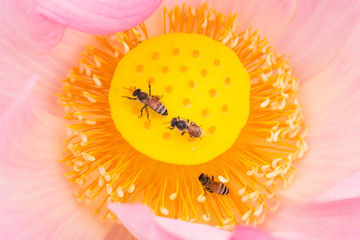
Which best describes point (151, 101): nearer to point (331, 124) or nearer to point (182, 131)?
point (182, 131)

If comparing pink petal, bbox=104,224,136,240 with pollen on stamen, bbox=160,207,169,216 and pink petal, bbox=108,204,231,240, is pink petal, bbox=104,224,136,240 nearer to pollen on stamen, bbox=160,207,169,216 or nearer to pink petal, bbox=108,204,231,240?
pollen on stamen, bbox=160,207,169,216

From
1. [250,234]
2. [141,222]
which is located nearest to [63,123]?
[141,222]

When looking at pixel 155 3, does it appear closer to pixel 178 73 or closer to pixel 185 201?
pixel 178 73

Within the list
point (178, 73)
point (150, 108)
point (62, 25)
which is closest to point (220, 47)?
point (178, 73)

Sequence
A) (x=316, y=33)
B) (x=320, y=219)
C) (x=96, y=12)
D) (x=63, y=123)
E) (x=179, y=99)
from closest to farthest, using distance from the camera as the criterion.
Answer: (x=96, y=12) → (x=320, y=219) → (x=179, y=99) → (x=63, y=123) → (x=316, y=33)

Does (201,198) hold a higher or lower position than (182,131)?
lower

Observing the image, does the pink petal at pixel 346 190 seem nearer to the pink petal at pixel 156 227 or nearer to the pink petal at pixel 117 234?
the pink petal at pixel 156 227
